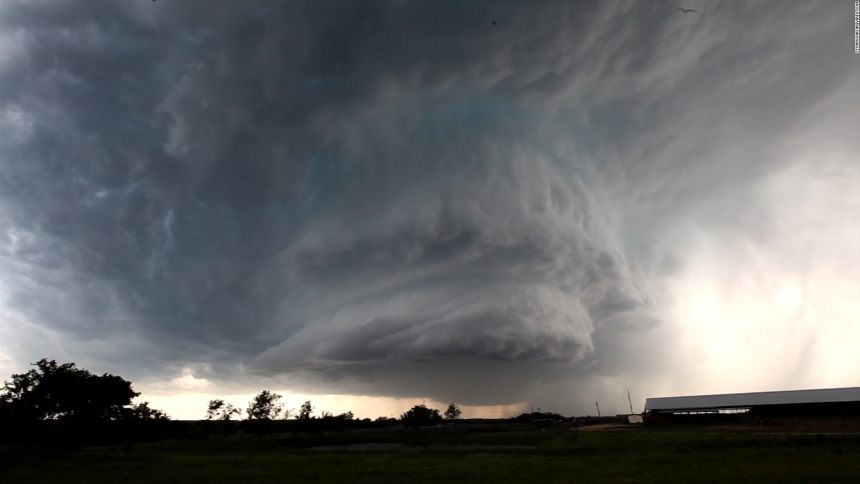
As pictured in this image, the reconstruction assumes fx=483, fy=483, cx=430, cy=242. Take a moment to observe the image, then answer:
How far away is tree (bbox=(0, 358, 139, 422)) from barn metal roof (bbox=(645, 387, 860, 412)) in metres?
163

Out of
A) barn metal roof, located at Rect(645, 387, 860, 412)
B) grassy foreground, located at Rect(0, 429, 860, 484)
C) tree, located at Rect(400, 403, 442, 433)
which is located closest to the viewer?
grassy foreground, located at Rect(0, 429, 860, 484)

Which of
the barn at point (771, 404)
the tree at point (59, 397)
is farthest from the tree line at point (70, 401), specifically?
the barn at point (771, 404)

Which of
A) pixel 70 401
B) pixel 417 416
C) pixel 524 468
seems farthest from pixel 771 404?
pixel 70 401

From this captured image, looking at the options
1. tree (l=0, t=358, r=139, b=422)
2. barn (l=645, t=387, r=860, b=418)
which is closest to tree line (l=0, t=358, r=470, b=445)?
tree (l=0, t=358, r=139, b=422)

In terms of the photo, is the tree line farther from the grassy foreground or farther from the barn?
the barn

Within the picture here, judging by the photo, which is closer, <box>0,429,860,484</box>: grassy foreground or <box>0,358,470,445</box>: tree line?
<box>0,429,860,484</box>: grassy foreground

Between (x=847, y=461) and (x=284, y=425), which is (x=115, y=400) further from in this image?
(x=847, y=461)

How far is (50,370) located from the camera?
280ft

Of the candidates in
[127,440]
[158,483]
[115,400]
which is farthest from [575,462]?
[115,400]

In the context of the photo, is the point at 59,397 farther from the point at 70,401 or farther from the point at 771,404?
the point at 771,404

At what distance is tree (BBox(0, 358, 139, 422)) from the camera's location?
8156 cm

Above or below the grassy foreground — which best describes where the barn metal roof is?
above

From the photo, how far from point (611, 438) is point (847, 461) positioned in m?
50.2

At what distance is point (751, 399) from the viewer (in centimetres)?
15025
